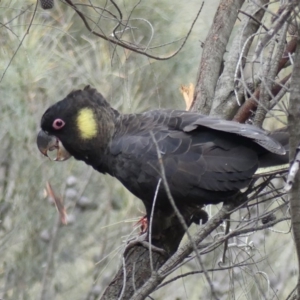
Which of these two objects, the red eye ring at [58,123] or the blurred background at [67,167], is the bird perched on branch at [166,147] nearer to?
the red eye ring at [58,123]

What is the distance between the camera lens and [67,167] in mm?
3369

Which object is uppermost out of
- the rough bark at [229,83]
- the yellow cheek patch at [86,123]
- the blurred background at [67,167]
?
the rough bark at [229,83]

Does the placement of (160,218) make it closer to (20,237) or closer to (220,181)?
(220,181)

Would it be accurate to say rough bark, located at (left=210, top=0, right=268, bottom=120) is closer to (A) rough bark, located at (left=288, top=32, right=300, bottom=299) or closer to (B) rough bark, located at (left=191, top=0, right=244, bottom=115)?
(B) rough bark, located at (left=191, top=0, right=244, bottom=115)

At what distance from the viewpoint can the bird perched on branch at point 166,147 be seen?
5.94 ft

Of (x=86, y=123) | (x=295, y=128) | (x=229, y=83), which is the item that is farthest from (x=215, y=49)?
(x=295, y=128)

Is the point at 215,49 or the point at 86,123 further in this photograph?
the point at 215,49

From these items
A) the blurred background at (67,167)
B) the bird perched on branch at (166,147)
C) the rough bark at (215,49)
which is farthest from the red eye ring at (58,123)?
the blurred background at (67,167)

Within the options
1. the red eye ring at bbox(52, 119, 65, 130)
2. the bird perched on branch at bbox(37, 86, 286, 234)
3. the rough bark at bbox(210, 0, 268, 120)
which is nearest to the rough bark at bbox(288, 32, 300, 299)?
the bird perched on branch at bbox(37, 86, 286, 234)

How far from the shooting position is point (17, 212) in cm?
337

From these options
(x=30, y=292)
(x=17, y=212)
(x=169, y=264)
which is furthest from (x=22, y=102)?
(x=169, y=264)

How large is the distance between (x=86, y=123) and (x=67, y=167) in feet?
4.08

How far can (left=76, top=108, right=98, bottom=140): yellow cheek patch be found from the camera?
84.5 inches

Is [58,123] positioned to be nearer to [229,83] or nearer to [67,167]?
[229,83]
